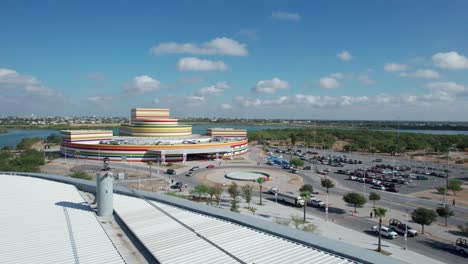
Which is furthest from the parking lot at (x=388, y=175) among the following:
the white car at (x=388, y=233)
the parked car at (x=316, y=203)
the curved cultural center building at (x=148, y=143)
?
the curved cultural center building at (x=148, y=143)

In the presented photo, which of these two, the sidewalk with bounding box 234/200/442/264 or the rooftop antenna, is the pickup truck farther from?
the rooftop antenna

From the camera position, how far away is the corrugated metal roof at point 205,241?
1292cm

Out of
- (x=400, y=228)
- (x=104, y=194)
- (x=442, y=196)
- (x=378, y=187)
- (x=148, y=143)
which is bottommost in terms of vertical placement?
(x=442, y=196)

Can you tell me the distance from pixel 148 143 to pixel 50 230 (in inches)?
2789

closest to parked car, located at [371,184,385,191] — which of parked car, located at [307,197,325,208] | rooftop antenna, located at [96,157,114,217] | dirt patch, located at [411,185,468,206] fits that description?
dirt patch, located at [411,185,468,206]

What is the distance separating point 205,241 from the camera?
14617 mm

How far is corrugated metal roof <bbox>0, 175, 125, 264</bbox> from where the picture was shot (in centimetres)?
1310

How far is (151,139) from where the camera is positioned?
300 feet

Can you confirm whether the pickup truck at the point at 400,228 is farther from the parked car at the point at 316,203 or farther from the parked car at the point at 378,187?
the parked car at the point at 378,187

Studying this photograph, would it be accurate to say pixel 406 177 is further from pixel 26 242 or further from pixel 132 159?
pixel 26 242

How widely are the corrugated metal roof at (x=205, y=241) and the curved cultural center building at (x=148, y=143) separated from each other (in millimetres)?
61937

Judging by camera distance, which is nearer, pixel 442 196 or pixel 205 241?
pixel 205 241

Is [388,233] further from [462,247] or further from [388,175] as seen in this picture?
[388,175]

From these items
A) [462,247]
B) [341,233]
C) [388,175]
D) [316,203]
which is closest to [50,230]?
[341,233]
